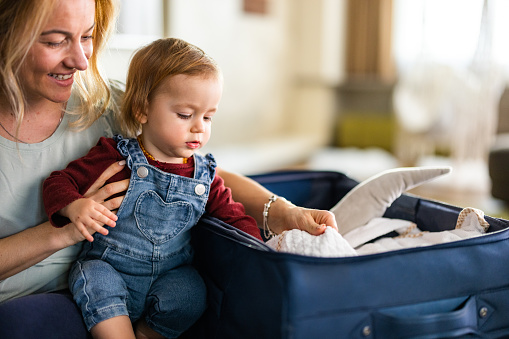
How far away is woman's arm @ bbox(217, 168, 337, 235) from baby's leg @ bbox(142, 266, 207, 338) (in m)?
0.22

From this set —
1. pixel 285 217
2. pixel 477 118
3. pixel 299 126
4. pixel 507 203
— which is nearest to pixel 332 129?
pixel 299 126

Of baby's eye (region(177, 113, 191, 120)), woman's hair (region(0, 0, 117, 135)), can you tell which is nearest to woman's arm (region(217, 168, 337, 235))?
baby's eye (region(177, 113, 191, 120))

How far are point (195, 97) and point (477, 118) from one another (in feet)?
11.6

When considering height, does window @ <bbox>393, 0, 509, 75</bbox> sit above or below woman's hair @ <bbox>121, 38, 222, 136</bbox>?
above

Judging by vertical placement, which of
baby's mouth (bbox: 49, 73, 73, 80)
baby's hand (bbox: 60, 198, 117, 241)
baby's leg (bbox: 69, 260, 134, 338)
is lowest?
baby's leg (bbox: 69, 260, 134, 338)

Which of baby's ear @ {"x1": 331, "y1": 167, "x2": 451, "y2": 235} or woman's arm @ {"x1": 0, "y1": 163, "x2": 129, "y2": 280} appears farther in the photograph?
baby's ear @ {"x1": 331, "y1": 167, "x2": 451, "y2": 235}

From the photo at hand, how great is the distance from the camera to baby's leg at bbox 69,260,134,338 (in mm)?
1034

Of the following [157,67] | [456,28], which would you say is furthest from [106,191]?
[456,28]

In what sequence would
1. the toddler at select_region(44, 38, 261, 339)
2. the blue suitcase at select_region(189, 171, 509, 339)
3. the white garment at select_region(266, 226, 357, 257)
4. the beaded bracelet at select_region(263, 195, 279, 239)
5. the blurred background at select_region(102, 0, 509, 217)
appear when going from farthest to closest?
1. the blurred background at select_region(102, 0, 509, 217)
2. the beaded bracelet at select_region(263, 195, 279, 239)
3. the toddler at select_region(44, 38, 261, 339)
4. the white garment at select_region(266, 226, 357, 257)
5. the blue suitcase at select_region(189, 171, 509, 339)

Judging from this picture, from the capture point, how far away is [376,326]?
88 centimetres

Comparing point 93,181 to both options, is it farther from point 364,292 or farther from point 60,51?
point 364,292

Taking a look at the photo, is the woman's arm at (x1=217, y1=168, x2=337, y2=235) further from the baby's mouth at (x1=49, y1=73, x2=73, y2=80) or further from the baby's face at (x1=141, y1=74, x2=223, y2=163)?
the baby's mouth at (x1=49, y1=73, x2=73, y2=80)

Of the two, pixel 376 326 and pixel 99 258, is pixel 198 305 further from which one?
pixel 376 326

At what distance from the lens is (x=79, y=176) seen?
113 cm
